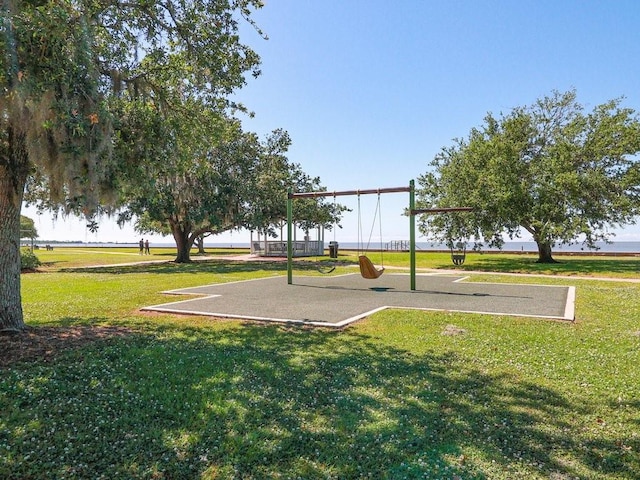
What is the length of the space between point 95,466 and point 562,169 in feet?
68.9

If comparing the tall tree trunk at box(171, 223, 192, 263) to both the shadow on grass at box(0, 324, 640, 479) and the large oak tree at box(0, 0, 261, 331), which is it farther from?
the shadow on grass at box(0, 324, 640, 479)

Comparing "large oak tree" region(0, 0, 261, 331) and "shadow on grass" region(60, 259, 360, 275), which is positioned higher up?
"large oak tree" region(0, 0, 261, 331)

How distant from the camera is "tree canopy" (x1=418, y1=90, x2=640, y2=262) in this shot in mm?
18281

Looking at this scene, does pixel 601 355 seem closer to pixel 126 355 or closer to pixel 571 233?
pixel 126 355

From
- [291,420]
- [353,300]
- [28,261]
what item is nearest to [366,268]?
[353,300]

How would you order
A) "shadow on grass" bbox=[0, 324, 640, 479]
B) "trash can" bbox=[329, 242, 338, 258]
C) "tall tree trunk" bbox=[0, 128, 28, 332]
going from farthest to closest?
"trash can" bbox=[329, 242, 338, 258], "tall tree trunk" bbox=[0, 128, 28, 332], "shadow on grass" bbox=[0, 324, 640, 479]

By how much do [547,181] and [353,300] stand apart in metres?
14.7

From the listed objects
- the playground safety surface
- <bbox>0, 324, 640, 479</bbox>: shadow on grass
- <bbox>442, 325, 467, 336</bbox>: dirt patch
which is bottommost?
<bbox>0, 324, 640, 479</bbox>: shadow on grass

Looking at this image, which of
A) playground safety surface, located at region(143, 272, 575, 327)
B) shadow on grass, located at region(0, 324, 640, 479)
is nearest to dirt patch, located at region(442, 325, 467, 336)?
shadow on grass, located at region(0, 324, 640, 479)

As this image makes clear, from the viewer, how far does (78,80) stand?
4.64m

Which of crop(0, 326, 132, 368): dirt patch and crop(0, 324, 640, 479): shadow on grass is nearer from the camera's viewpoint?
crop(0, 324, 640, 479): shadow on grass

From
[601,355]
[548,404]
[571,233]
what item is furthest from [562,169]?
[548,404]

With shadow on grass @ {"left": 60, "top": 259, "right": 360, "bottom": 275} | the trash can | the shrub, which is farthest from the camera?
the trash can

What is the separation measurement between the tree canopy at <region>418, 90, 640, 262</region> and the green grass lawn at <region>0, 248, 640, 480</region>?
14.3m
